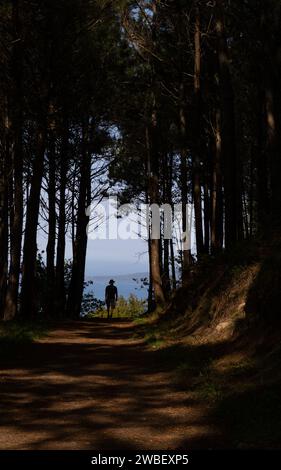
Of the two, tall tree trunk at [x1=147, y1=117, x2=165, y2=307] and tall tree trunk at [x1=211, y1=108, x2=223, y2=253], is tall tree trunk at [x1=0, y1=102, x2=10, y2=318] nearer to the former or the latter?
tall tree trunk at [x1=147, y1=117, x2=165, y2=307]

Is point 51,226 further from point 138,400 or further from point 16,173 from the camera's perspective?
point 138,400

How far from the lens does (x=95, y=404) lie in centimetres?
811

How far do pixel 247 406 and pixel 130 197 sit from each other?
28019 millimetres

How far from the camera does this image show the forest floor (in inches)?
245

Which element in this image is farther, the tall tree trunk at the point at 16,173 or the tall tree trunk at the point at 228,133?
the tall tree trunk at the point at 16,173

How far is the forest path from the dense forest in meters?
5.11

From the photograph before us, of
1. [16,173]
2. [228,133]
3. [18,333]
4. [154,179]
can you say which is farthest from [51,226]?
[228,133]

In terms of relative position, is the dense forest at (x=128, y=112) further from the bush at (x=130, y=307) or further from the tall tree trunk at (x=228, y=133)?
the bush at (x=130, y=307)

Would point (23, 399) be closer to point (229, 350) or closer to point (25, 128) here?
point (229, 350)

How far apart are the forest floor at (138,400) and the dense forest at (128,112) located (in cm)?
459

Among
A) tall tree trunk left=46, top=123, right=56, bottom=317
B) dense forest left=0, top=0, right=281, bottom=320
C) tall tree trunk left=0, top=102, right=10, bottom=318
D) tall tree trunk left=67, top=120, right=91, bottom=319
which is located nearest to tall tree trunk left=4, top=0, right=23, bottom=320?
dense forest left=0, top=0, right=281, bottom=320

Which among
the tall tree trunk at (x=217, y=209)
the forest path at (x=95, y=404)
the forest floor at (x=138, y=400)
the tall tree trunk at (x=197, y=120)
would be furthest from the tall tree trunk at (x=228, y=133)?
the forest path at (x=95, y=404)

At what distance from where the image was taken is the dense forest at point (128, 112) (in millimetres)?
16906

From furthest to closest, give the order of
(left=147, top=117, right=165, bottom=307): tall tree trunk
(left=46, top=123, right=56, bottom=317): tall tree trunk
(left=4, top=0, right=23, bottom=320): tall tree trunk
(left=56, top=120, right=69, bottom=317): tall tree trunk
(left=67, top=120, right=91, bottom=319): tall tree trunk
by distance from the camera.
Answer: (left=67, top=120, right=91, bottom=319): tall tree trunk, (left=56, top=120, right=69, bottom=317): tall tree trunk, (left=46, top=123, right=56, bottom=317): tall tree trunk, (left=147, top=117, right=165, bottom=307): tall tree trunk, (left=4, top=0, right=23, bottom=320): tall tree trunk
